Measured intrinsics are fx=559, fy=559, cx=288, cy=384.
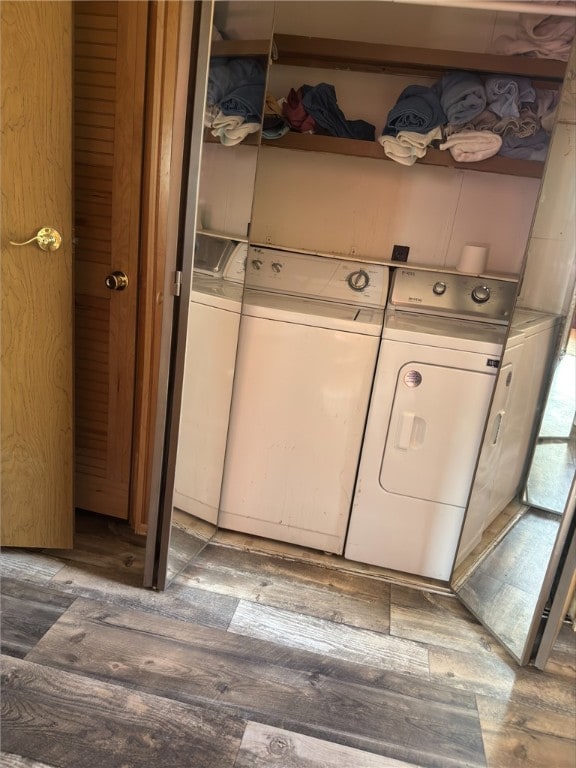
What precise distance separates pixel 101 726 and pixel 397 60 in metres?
2.36

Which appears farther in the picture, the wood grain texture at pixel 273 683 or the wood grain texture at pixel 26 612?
the wood grain texture at pixel 26 612

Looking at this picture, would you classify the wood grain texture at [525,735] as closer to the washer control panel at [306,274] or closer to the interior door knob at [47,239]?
the washer control panel at [306,274]

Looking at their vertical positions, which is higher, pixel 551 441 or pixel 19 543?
pixel 551 441

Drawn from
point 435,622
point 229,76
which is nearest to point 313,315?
point 229,76

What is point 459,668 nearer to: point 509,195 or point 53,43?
point 509,195

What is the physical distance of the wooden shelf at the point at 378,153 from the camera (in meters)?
2.07

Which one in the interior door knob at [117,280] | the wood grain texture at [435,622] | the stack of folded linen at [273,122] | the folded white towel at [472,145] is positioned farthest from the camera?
the stack of folded linen at [273,122]

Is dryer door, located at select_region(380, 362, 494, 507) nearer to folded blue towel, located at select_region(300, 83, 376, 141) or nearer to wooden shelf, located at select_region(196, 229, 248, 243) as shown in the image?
wooden shelf, located at select_region(196, 229, 248, 243)

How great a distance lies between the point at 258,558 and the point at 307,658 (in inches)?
20.7

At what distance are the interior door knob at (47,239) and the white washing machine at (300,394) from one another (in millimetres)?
654

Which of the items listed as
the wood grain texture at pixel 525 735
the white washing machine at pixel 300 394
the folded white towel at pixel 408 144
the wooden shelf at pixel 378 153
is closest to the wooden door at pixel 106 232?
the white washing machine at pixel 300 394

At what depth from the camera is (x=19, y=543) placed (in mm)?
1955

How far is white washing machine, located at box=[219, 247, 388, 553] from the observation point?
6.61 feet

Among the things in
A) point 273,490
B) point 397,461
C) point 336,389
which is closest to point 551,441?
point 397,461
